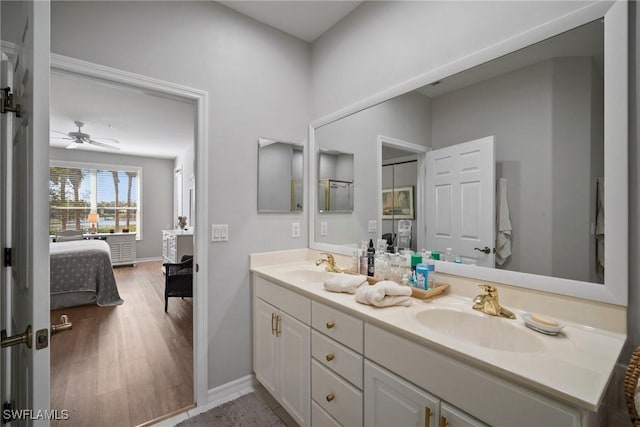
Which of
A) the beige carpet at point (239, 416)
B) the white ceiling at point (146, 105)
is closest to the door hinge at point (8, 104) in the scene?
the white ceiling at point (146, 105)

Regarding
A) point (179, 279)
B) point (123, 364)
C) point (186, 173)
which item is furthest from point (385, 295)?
point (186, 173)

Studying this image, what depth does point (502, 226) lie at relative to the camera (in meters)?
1.27

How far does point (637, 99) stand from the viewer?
95 centimetres

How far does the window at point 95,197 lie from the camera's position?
605 centimetres

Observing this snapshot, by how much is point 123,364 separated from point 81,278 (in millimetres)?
2197

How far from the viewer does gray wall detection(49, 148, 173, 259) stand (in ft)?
22.8

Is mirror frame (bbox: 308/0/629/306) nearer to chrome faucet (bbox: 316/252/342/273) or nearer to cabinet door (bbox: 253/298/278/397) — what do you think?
chrome faucet (bbox: 316/252/342/273)

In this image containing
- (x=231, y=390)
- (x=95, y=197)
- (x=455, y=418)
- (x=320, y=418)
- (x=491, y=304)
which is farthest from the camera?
(x=95, y=197)

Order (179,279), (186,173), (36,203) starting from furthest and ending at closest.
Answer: (186,173) → (179,279) → (36,203)

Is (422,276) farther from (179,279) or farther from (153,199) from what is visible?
(153,199)

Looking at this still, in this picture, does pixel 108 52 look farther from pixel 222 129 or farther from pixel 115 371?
pixel 115 371

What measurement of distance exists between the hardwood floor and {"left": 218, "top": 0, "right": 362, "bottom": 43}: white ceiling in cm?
276

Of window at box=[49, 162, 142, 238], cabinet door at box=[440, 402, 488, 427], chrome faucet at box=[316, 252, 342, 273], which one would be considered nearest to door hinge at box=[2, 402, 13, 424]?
cabinet door at box=[440, 402, 488, 427]

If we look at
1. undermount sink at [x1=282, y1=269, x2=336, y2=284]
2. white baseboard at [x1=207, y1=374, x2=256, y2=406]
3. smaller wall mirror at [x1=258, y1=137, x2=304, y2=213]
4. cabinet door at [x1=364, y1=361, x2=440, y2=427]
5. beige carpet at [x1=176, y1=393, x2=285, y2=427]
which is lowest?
beige carpet at [x1=176, y1=393, x2=285, y2=427]
